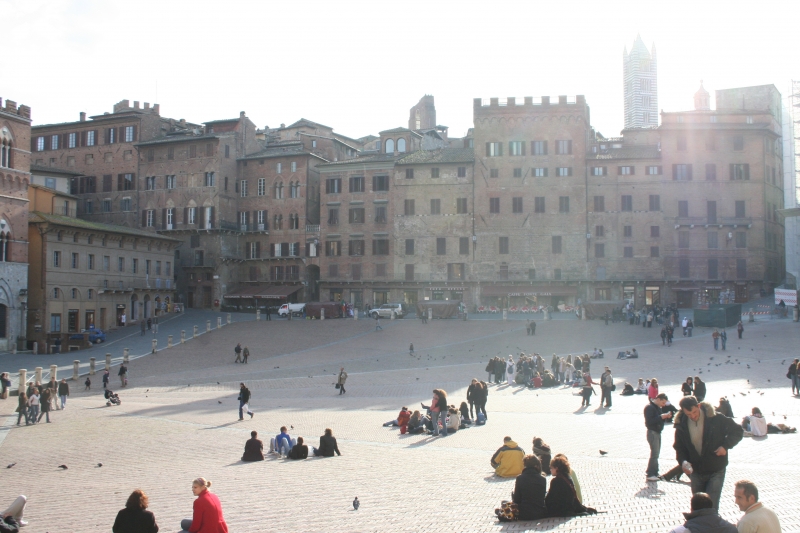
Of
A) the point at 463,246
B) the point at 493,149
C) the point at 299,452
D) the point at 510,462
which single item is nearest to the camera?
the point at 510,462

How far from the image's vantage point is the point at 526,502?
10.1 m

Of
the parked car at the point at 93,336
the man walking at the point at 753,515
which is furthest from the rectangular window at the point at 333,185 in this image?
the man walking at the point at 753,515

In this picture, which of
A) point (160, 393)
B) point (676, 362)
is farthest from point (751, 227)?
point (160, 393)

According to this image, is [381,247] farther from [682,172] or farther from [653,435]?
[653,435]

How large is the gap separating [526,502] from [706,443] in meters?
2.76

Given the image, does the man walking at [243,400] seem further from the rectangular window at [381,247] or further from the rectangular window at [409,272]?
the rectangular window at [381,247]

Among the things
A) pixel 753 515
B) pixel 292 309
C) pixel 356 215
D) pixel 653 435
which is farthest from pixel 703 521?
pixel 356 215

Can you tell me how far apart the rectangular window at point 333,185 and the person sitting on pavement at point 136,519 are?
58.0m

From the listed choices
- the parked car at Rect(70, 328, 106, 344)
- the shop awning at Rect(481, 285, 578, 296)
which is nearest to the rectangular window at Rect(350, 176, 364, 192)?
the shop awning at Rect(481, 285, 578, 296)

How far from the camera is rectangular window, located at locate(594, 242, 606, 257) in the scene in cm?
6059

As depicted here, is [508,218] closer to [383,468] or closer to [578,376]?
[578,376]

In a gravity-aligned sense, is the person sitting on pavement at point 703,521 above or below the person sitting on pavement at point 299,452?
above

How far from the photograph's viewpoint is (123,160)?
70938mm

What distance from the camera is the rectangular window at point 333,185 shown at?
66125 millimetres
